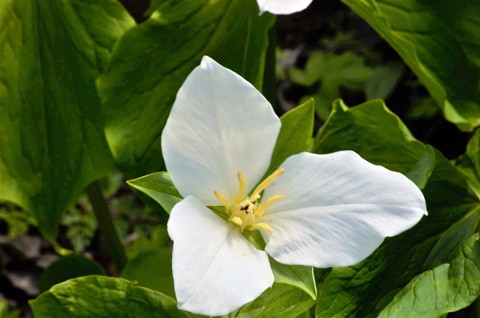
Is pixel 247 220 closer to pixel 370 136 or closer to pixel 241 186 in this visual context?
pixel 241 186

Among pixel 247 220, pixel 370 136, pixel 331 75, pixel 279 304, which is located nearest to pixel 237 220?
pixel 247 220

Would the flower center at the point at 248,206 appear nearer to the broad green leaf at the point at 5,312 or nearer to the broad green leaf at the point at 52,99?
the broad green leaf at the point at 52,99

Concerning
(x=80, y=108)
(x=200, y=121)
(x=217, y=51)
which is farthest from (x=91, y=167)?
(x=200, y=121)

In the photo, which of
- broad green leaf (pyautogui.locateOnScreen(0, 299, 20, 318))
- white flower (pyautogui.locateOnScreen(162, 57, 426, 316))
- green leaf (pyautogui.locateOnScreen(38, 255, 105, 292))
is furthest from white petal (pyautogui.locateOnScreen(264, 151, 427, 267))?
broad green leaf (pyautogui.locateOnScreen(0, 299, 20, 318))

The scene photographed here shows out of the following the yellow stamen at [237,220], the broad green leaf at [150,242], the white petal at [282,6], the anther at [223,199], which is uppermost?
the white petal at [282,6]

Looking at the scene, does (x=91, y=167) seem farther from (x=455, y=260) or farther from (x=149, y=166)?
(x=455, y=260)

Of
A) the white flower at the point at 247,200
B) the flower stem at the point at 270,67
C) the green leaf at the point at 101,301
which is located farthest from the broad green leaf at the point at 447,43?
the green leaf at the point at 101,301

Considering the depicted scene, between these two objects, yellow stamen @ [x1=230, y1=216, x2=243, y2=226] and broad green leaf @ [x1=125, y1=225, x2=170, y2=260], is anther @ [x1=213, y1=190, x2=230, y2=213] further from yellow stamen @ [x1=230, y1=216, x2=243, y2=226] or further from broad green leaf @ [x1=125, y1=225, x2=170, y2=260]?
broad green leaf @ [x1=125, y1=225, x2=170, y2=260]
